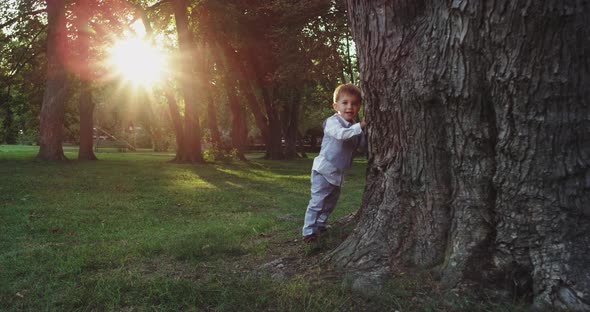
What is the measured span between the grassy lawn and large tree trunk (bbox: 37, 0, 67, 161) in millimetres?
11364

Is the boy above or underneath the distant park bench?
above

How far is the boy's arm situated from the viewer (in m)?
4.07

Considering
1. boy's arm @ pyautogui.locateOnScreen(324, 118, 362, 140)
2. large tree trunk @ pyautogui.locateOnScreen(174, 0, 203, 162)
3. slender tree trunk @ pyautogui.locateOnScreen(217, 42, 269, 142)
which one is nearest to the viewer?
boy's arm @ pyautogui.locateOnScreen(324, 118, 362, 140)

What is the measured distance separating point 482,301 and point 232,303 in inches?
66.4

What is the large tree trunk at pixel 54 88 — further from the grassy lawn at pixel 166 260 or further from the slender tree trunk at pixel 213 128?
the grassy lawn at pixel 166 260

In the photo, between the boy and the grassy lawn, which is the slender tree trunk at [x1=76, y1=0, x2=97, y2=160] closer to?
the grassy lawn

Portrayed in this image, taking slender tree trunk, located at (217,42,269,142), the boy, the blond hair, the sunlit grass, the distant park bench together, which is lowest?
the sunlit grass

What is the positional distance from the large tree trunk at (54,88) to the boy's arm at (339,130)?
18.4m

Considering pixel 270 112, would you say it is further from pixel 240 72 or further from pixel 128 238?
pixel 128 238

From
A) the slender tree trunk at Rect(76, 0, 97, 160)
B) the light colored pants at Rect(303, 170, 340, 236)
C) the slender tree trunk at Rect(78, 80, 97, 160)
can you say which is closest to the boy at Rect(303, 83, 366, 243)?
the light colored pants at Rect(303, 170, 340, 236)

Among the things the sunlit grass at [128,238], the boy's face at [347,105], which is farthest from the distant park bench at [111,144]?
the boy's face at [347,105]

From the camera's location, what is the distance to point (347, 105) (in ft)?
14.7

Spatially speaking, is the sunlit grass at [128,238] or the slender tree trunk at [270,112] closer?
the sunlit grass at [128,238]

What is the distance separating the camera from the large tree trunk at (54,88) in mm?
19203
